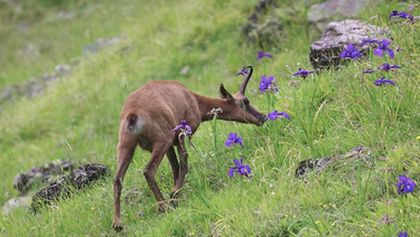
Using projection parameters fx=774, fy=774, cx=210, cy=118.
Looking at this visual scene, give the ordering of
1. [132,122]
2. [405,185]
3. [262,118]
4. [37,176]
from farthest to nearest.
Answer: [37,176] < [262,118] < [132,122] < [405,185]

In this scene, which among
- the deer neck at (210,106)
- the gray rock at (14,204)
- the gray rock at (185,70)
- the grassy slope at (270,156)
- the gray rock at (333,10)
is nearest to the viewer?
the grassy slope at (270,156)

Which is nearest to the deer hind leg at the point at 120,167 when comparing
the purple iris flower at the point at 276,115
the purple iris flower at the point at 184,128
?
the purple iris flower at the point at 184,128

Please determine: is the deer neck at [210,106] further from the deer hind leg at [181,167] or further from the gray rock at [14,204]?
the gray rock at [14,204]

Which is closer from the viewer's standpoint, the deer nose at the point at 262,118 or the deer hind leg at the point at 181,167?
the deer hind leg at the point at 181,167

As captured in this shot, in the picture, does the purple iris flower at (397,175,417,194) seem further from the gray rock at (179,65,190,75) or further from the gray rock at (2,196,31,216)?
the gray rock at (179,65,190,75)

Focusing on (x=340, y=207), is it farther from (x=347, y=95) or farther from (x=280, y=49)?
(x=280, y=49)

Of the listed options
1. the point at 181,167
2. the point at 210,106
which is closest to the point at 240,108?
the point at 210,106

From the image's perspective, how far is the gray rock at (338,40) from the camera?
784 centimetres

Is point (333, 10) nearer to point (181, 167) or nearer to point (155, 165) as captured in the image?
point (181, 167)

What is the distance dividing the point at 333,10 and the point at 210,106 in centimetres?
301

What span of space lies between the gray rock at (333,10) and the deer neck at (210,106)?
2355 millimetres

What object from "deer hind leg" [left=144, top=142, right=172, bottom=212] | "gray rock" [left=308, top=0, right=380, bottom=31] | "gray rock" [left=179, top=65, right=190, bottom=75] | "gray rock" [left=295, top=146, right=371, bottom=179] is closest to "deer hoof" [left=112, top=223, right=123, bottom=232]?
"deer hind leg" [left=144, top=142, right=172, bottom=212]

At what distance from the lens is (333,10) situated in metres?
10.1

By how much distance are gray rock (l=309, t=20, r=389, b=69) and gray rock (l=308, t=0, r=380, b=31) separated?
118cm
